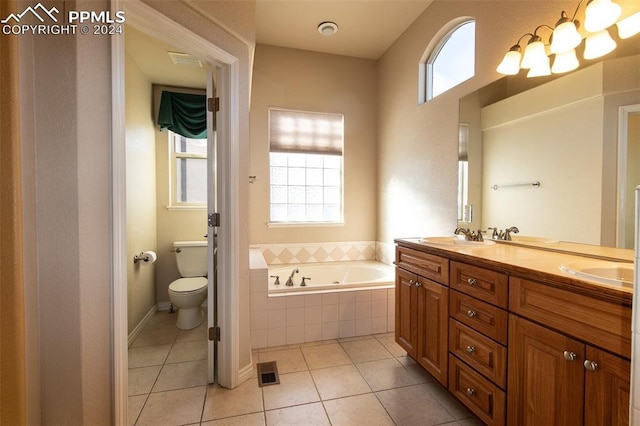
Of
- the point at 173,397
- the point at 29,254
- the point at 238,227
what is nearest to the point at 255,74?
the point at 238,227

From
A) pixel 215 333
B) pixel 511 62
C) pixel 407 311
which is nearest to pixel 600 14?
pixel 511 62

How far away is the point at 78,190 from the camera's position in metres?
1.10

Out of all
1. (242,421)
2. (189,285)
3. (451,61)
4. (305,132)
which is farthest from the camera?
(305,132)

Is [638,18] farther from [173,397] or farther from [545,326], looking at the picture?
[173,397]

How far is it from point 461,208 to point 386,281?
3.01 ft

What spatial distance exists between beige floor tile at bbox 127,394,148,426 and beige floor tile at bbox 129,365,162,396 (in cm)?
5

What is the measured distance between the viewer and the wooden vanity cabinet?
1596 mm

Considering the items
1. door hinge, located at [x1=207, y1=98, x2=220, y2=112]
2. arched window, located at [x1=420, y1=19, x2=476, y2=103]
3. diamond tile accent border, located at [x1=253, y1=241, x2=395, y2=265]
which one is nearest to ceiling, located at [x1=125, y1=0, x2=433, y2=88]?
arched window, located at [x1=420, y1=19, x2=476, y2=103]

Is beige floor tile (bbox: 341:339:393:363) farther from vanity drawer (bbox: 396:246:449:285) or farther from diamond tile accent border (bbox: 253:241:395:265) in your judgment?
diamond tile accent border (bbox: 253:241:395:265)

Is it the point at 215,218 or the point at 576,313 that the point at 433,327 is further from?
the point at 215,218

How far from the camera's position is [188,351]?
223cm

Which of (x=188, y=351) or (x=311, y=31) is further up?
(x=311, y=31)

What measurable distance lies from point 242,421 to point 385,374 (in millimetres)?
945

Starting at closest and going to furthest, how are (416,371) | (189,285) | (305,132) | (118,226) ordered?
(118,226) < (416,371) < (189,285) < (305,132)
